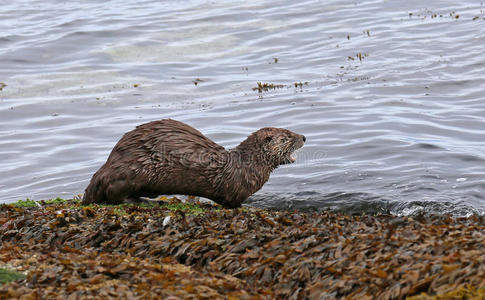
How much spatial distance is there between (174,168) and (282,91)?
26.3ft

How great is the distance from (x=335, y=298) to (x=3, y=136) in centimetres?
1121

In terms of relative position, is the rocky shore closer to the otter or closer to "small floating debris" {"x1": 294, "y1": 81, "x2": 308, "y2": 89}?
the otter

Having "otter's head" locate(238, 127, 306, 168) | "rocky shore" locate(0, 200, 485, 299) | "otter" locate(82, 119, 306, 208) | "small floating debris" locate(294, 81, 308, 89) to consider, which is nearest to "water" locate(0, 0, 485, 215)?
"small floating debris" locate(294, 81, 308, 89)

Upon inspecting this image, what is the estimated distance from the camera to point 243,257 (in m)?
5.04

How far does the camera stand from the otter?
785cm

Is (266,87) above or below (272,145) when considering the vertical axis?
above

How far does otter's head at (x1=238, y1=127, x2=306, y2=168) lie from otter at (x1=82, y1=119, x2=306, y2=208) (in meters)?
0.01

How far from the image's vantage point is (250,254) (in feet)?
16.6

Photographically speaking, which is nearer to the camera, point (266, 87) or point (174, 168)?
point (174, 168)

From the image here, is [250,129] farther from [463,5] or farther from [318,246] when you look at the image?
[463,5]

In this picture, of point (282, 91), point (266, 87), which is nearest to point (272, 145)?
point (282, 91)

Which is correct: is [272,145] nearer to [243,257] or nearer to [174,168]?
[174,168]

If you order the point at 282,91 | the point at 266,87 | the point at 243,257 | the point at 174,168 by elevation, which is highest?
the point at 266,87

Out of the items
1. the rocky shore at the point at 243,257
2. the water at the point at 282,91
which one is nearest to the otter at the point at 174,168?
the water at the point at 282,91
